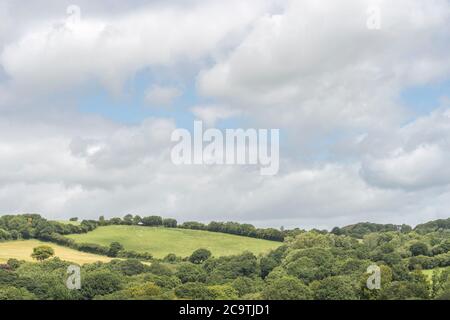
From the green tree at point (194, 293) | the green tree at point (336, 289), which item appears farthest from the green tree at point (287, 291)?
the green tree at point (194, 293)

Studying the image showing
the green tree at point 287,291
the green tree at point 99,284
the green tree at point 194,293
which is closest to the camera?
the green tree at point 287,291

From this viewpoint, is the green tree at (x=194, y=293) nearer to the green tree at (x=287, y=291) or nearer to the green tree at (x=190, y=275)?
the green tree at (x=287, y=291)

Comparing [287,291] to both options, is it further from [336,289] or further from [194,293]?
[194,293]

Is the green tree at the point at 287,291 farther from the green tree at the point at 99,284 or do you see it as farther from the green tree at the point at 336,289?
the green tree at the point at 99,284

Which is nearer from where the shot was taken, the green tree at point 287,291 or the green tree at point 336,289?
the green tree at point 336,289

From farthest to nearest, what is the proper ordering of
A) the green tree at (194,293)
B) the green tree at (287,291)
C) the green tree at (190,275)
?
the green tree at (190,275) → the green tree at (194,293) → the green tree at (287,291)

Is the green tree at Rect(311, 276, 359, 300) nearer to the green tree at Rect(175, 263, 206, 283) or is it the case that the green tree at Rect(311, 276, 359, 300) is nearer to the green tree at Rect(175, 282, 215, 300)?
the green tree at Rect(175, 282, 215, 300)

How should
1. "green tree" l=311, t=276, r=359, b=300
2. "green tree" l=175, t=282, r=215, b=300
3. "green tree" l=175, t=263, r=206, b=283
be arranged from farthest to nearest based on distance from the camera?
1. "green tree" l=175, t=263, r=206, b=283
2. "green tree" l=175, t=282, r=215, b=300
3. "green tree" l=311, t=276, r=359, b=300

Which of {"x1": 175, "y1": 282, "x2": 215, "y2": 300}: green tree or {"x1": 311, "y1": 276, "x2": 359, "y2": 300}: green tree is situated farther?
{"x1": 175, "y1": 282, "x2": 215, "y2": 300}: green tree

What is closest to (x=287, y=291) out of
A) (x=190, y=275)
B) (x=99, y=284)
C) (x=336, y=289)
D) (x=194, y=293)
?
(x=336, y=289)

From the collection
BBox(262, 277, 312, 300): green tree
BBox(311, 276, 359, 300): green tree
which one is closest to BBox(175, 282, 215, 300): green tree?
BBox(262, 277, 312, 300): green tree
